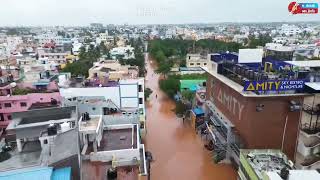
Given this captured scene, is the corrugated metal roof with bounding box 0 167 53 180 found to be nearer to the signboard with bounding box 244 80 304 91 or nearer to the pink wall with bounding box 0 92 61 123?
the signboard with bounding box 244 80 304 91

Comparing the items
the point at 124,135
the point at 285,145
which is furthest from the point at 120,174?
the point at 285,145

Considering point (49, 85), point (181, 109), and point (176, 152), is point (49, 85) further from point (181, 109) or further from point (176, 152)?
point (176, 152)

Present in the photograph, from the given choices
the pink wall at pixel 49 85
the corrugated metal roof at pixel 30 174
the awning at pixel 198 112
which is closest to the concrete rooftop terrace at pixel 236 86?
the awning at pixel 198 112

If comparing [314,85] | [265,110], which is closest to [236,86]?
[265,110]

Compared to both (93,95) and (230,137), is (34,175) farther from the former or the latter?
(230,137)

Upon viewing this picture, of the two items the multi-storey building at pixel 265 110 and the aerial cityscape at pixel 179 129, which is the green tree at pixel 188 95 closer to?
the aerial cityscape at pixel 179 129

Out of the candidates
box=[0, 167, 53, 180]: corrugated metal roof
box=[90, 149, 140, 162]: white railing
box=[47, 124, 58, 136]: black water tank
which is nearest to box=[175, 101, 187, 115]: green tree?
box=[90, 149, 140, 162]: white railing
